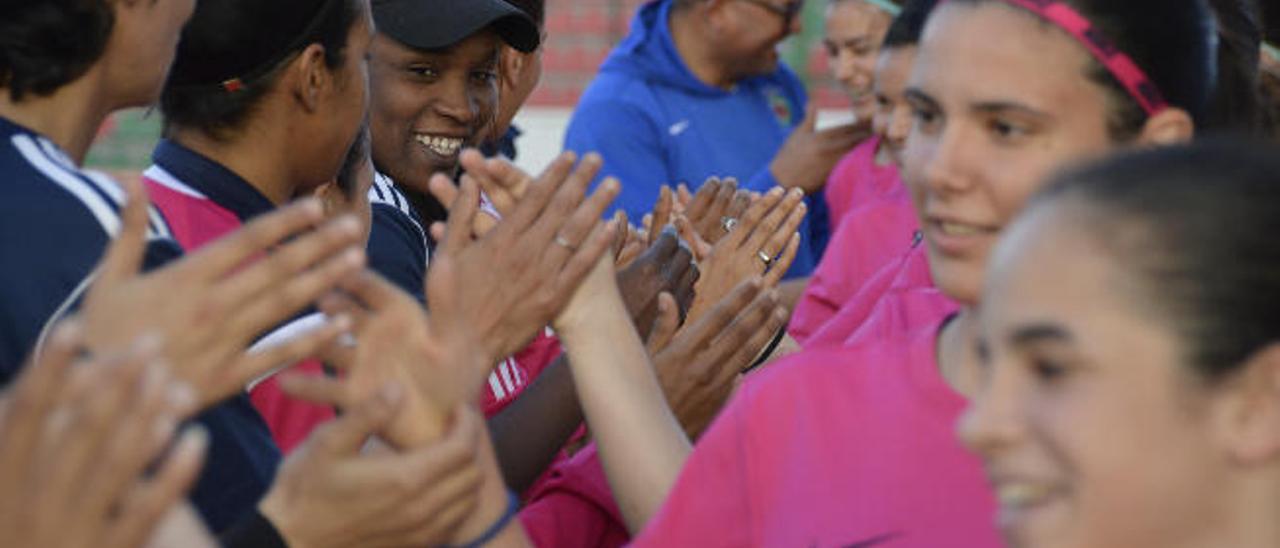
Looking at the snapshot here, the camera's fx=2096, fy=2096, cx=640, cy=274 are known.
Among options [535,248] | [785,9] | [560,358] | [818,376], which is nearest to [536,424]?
[560,358]

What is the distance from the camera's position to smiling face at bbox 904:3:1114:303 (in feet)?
7.78

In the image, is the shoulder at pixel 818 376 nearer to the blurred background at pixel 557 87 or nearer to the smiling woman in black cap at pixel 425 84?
the smiling woman in black cap at pixel 425 84

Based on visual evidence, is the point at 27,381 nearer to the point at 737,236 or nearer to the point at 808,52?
the point at 737,236

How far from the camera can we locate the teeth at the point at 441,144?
3832 mm

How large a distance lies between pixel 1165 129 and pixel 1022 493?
0.82 metres

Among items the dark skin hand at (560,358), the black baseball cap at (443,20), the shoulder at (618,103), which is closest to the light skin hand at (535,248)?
the dark skin hand at (560,358)

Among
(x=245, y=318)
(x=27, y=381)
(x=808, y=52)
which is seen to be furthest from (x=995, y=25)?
(x=808, y=52)

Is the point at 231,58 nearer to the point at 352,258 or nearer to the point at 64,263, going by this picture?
the point at 64,263

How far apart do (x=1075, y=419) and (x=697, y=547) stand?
60cm

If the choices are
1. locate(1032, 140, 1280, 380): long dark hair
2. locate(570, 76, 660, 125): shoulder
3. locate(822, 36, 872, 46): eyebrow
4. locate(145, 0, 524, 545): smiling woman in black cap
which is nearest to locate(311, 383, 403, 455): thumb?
locate(1032, 140, 1280, 380): long dark hair

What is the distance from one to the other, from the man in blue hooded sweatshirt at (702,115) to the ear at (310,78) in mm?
2466

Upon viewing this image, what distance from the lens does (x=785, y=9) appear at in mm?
6180

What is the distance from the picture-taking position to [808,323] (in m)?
4.45

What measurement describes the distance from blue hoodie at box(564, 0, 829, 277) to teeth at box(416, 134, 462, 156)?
154 centimetres
